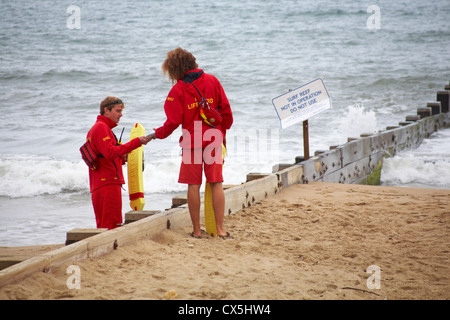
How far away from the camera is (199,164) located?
198 inches

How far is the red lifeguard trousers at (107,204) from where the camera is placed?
5113mm

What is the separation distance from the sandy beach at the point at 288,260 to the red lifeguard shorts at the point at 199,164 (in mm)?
591

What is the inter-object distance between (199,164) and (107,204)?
100 cm

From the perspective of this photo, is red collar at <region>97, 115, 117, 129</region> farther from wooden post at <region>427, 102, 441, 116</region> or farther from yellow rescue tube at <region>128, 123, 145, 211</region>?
wooden post at <region>427, 102, 441, 116</region>

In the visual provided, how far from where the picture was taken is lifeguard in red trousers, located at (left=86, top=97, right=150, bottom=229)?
4965mm

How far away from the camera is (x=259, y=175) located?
7.29 meters

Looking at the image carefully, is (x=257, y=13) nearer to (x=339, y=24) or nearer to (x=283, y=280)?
(x=339, y=24)

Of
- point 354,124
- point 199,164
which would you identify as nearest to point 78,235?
point 199,164

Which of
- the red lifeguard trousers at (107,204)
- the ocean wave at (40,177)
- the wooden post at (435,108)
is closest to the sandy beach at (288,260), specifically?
the red lifeguard trousers at (107,204)

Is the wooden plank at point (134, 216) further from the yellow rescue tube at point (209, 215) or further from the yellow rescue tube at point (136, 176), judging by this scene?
the yellow rescue tube at point (136, 176)

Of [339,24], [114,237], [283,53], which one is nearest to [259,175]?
[114,237]

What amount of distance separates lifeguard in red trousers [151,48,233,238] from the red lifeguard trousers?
2.31 ft

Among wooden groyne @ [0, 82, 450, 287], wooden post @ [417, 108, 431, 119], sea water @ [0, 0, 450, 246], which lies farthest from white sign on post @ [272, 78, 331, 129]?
wooden post @ [417, 108, 431, 119]
